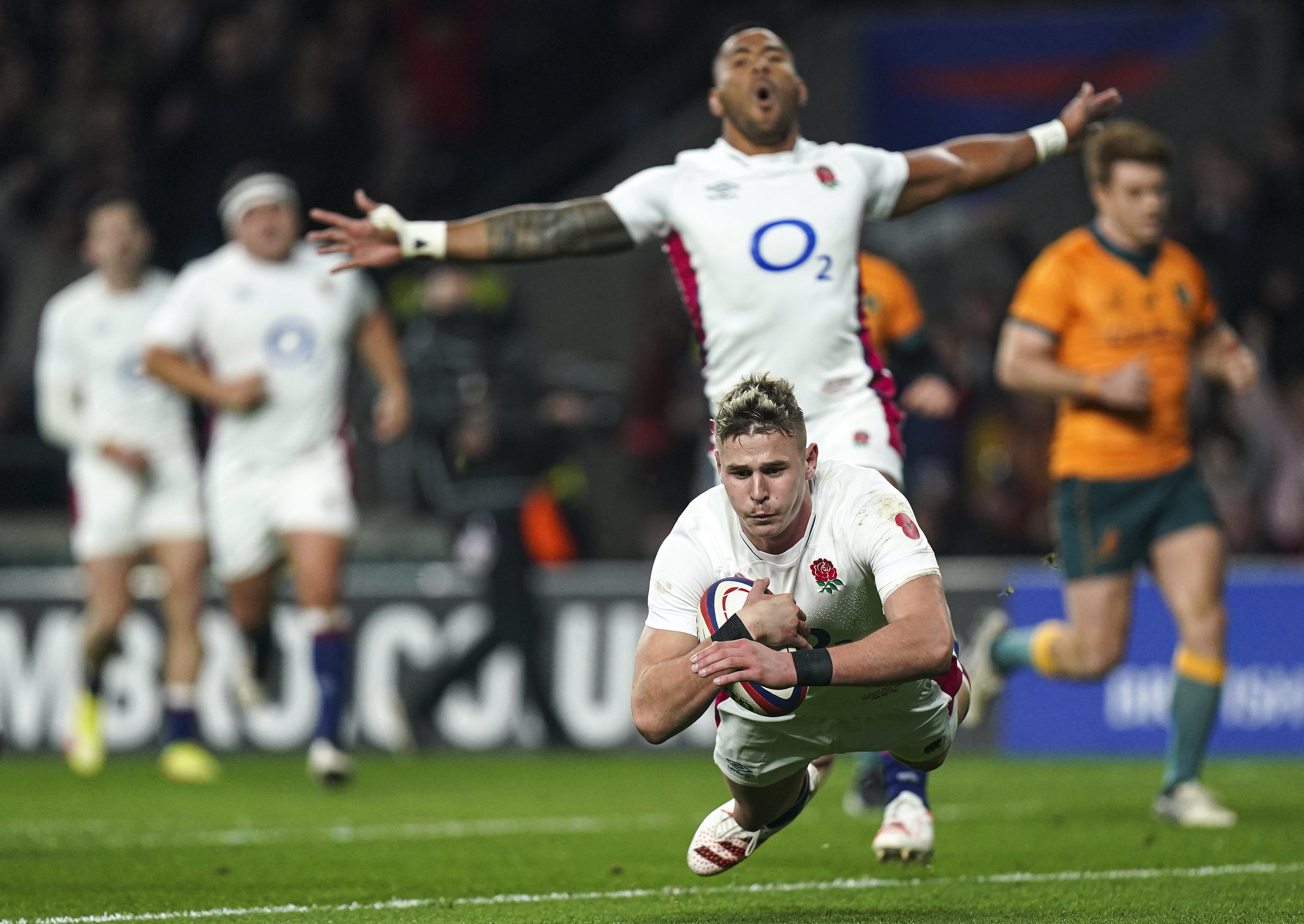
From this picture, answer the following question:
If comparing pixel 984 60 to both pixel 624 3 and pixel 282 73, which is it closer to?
pixel 624 3

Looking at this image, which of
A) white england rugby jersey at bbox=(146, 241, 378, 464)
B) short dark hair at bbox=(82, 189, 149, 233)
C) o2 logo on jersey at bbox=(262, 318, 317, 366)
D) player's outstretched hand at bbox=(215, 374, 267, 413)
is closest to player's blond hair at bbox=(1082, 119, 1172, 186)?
white england rugby jersey at bbox=(146, 241, 378, 464)

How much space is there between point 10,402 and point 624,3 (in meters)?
6.60

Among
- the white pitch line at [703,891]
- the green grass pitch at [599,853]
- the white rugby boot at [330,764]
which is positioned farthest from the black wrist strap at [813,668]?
the white rugby boot at [330,764]

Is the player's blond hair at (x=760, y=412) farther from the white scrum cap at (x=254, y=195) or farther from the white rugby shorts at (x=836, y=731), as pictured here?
the white scrum cap at (x=254, y=195)

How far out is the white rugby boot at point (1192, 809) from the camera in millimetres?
7648

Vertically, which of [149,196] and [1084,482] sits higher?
[149,196]

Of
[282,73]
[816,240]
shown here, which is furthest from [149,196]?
[816,240]

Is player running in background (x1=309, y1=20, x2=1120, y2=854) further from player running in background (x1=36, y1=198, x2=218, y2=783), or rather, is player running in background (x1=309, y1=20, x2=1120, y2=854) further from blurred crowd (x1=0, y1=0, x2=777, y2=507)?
blurred crowd (x1=0, y1=0, x2=777, y2=507)

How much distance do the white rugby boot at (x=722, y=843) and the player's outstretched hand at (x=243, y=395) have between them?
16.2 ft

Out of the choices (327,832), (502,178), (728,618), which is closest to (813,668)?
(728,618)

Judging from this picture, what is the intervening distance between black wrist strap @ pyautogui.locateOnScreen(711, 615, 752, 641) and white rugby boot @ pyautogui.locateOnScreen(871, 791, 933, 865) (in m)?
1.53

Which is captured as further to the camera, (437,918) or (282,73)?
(282,73)

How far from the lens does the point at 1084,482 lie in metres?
8.22

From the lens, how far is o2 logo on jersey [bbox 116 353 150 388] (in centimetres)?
1122
